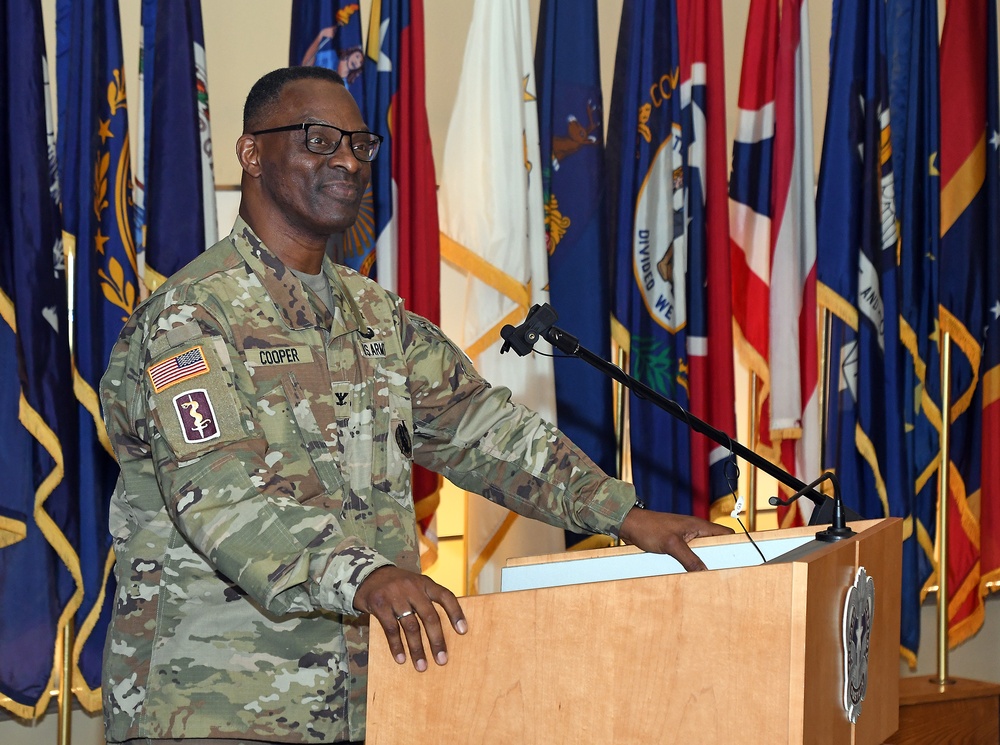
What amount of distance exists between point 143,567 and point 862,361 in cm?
276

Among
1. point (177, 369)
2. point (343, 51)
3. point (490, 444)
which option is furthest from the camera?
point (343, 51)

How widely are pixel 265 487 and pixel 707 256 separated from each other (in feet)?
7.90

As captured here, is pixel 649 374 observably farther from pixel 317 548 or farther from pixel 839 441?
pixel 317 548

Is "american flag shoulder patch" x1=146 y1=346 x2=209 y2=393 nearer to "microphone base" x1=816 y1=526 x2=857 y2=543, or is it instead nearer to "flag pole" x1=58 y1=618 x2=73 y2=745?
"microphone base" x1=816 y1=526 x2=857 y2=543

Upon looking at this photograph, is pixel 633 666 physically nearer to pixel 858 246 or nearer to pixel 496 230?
pixel 496 230

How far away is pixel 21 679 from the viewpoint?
2.78 m

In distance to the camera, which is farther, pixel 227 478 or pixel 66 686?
pixel 66 686

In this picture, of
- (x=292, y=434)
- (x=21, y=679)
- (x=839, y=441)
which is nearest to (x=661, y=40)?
(x=839, y=441)

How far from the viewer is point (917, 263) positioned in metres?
4.00

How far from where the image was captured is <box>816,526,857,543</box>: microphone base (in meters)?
1.50

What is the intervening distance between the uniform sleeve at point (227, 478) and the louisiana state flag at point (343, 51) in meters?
1.53

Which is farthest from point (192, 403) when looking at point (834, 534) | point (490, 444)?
point (834, 534)

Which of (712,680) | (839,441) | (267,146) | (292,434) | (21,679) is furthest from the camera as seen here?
(839,441)

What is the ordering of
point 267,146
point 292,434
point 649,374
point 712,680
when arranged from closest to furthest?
point 712,680 < point 292,434 < point 267,146 < point 649,374
